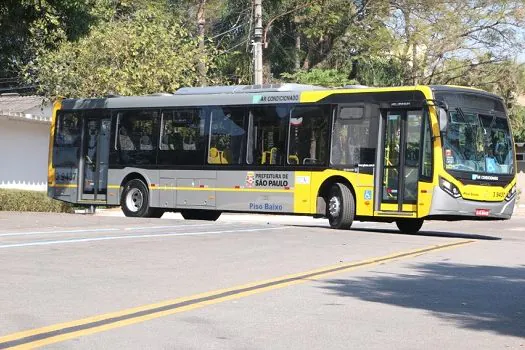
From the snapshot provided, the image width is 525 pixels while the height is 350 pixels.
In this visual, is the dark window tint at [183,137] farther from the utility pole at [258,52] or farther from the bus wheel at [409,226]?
the utility pole at [258,52]

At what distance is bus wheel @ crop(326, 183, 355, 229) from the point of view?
67.2 feet

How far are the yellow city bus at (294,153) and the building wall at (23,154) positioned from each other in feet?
32.1

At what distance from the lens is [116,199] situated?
80.6ft

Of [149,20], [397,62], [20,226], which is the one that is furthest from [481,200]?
[397,62]

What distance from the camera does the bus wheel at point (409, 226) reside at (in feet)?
71.0

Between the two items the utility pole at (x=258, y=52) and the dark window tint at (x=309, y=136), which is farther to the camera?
the utility pole at (x=258, y=52)

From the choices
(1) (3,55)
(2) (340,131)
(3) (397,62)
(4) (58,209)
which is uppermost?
(3) (397,62)

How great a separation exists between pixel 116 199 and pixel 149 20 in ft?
37.4

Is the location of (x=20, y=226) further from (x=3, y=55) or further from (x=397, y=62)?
(x=397, y=62)

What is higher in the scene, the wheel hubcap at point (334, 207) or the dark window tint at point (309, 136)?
the dark window tint at point (309, 136)

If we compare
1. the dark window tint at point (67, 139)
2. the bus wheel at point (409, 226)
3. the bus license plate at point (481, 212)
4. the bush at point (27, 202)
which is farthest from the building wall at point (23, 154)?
the bus license plate at point (481, 212)

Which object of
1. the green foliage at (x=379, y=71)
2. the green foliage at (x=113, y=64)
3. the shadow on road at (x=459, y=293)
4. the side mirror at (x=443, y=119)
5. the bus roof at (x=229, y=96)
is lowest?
the shadow on road at (x=459, y=293)

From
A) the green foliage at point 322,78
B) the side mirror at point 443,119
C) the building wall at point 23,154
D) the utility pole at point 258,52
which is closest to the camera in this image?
the side mirror at point 443,119

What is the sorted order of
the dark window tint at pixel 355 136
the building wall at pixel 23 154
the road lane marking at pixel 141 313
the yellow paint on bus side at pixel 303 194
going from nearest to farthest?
the road lane marking at pixel 141 313
the dark window tint at pixel 355 136
the yellow paint on bus side at pixel 303 194
the building wall at pixel 23 154
